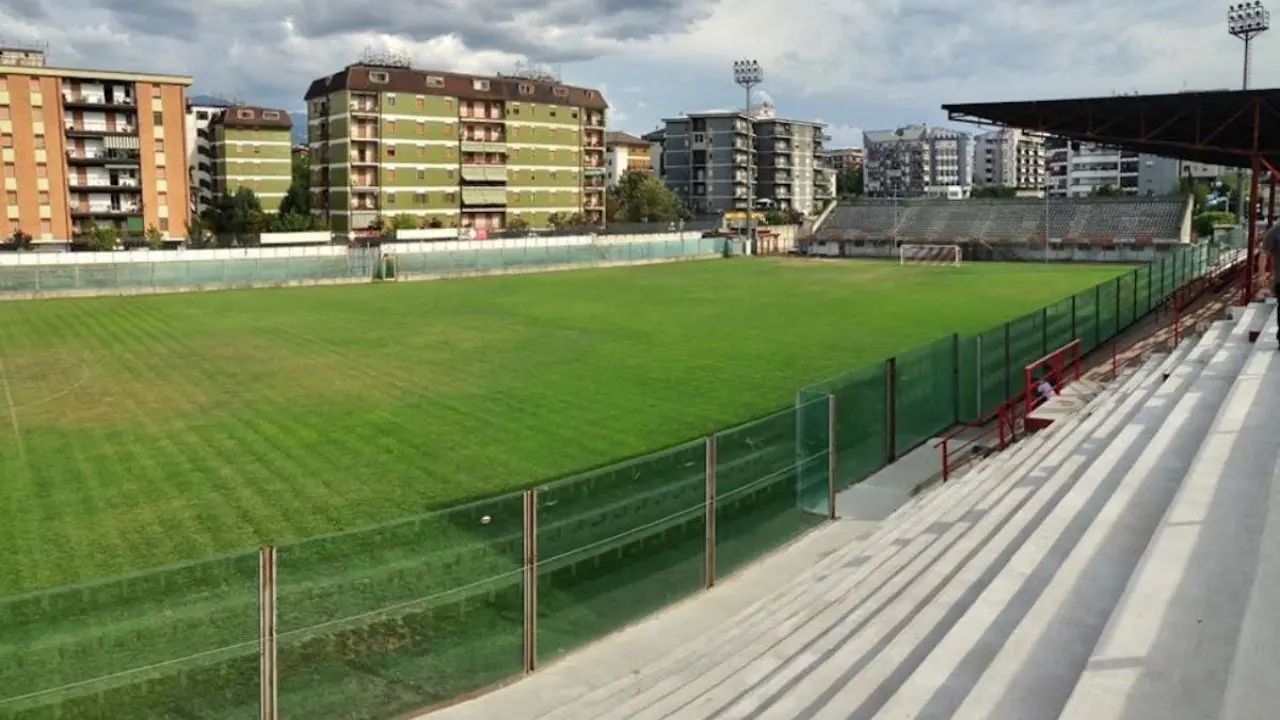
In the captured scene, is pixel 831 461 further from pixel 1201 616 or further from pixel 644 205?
pixel 644 205

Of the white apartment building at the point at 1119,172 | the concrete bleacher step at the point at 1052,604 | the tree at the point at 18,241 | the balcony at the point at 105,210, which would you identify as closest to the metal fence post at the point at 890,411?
the concrete bleacher step at the point at 1052,604

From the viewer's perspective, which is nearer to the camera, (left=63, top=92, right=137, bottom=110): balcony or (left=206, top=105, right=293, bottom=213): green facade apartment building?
(left=63, top=92, right=137, bottom=110): balcony

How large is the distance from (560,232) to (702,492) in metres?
82.6

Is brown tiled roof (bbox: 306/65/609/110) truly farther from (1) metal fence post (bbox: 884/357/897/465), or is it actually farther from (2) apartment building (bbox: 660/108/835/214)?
(1) metal fence post (bbox: 884/357/897/465)

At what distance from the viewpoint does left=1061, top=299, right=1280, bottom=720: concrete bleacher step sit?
5234 millimetres

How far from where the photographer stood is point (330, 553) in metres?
8.32

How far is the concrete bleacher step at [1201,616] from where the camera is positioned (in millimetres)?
5234

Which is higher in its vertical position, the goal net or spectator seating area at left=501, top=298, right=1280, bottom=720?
the goal net

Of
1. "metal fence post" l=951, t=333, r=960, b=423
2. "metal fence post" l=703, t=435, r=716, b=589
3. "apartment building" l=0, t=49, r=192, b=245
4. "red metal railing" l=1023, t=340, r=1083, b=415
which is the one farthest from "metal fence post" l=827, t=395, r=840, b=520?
"apartment building" l=0, t=49, r=192, b=245

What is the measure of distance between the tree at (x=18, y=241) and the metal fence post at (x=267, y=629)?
69532 mm

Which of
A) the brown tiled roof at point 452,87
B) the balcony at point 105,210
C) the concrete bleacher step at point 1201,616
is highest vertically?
the brown tiled roof at point 452,87

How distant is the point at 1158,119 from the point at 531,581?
2922cm

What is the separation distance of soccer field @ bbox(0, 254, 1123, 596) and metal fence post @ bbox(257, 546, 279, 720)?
A: 5295 mm

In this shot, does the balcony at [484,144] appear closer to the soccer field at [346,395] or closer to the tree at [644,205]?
the tree at [644,205]
